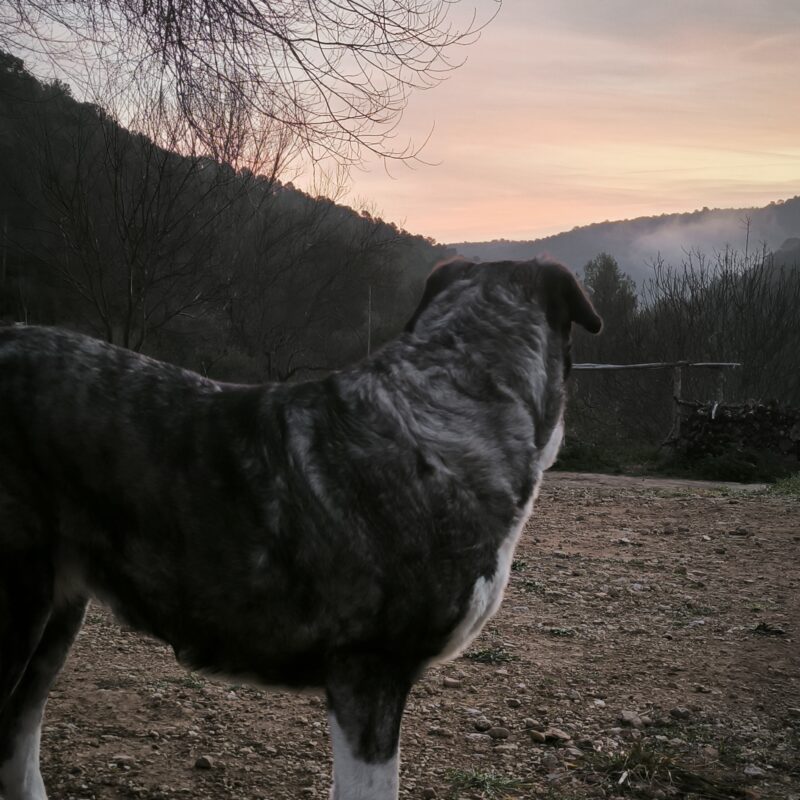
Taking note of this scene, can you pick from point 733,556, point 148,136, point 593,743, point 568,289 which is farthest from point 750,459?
point 568,289

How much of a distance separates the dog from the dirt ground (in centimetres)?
111

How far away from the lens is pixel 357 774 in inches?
91.4

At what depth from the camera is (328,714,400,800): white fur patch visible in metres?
2.32

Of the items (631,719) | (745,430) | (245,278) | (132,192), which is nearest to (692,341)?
(745,430)

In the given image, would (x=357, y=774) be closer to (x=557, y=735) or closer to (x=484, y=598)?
(x=484, y=598)

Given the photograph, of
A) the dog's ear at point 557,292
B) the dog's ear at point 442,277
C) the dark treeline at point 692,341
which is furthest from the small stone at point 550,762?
the dark treeline at point 692,341

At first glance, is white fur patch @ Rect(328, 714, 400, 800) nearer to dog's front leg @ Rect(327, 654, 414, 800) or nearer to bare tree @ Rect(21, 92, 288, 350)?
dog's front leg @ Rect(327, 654, 414, 800)

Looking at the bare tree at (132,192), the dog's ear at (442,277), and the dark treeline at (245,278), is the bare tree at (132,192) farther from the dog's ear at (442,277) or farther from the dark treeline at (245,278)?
the dog's ear at (442,277)

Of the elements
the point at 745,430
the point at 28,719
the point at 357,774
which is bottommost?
the point at 28,719

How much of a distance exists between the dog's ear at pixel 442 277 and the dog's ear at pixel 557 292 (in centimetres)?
21

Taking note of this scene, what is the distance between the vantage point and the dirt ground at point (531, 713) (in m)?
3.38

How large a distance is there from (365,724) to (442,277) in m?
1.51

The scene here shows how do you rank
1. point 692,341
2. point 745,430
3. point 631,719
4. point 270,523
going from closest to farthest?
point 270,523 < point 631,719 < point 745,430 < point 692,341

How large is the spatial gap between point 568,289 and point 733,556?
18.2 feet
